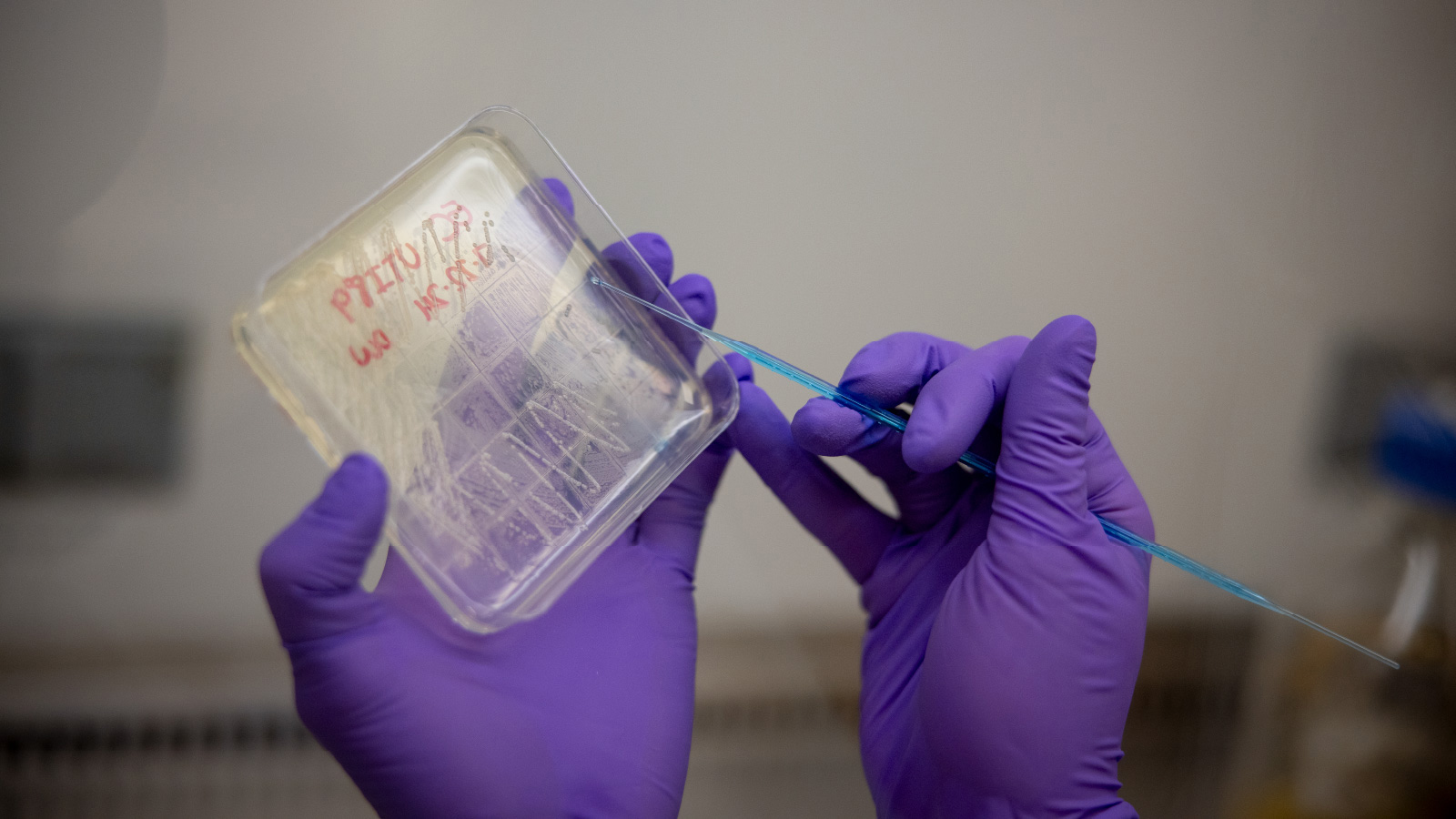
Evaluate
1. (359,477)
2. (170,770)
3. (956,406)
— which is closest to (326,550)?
(359,477)

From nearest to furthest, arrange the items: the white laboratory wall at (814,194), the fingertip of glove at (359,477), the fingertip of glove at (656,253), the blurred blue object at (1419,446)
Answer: the fingertip of glove at (359,477) → the fingertip of glove at (656,253) → the white laboratory wall at (814,194) → the blurred blue object at (1419,446)

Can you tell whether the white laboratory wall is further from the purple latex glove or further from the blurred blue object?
the purple latex glove

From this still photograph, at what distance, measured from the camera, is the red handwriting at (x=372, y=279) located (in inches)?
27.6

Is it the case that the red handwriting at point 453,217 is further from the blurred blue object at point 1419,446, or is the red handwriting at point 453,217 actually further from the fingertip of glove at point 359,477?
the blurred blue object at point 1419,446

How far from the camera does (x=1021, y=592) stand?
745 millimetres

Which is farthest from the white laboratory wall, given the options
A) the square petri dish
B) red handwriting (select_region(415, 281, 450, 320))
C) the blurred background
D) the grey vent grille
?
red handwriting (select_region(415, 281, 450, 320))

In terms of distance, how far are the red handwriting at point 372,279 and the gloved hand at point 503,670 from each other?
17 centimetres

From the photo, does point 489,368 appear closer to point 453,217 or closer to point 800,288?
point 453,217

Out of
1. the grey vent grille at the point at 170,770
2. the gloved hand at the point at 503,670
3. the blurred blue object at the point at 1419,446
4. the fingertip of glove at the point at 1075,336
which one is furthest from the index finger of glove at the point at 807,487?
the blurred blue object at the point at 1419,446

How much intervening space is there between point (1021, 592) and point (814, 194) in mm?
646

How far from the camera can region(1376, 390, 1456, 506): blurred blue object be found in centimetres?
→ 126

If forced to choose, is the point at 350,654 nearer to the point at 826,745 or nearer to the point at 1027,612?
the point at 1027,612

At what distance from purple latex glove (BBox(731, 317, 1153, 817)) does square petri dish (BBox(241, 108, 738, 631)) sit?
0.22 meters

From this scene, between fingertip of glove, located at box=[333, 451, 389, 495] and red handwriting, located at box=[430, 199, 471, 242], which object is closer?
fingertip of glove, located at box=[333, 451, 389, 495]
